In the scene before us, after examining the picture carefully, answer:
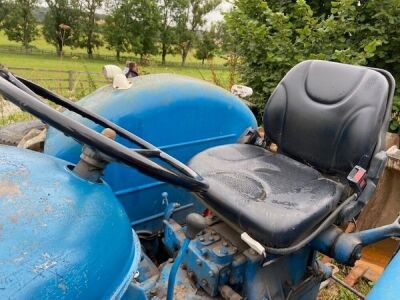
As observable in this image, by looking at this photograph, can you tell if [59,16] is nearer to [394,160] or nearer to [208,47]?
[208,47]

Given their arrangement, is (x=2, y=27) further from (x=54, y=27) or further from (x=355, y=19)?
(x=355, y=19)

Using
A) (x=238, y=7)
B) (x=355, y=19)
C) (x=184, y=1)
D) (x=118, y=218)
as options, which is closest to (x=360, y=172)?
(x=118, y=218)

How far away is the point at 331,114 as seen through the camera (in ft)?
5.44

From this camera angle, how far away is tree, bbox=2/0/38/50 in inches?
1321

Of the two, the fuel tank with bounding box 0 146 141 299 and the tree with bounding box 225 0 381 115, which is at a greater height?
the tree with bounding box 225 0 381 115

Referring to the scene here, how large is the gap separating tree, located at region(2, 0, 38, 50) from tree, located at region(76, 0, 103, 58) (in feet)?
13.7

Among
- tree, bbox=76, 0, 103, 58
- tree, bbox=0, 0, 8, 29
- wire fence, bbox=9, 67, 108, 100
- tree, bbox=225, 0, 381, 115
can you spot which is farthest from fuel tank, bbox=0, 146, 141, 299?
tree, bbox=0, 0, 8, 29

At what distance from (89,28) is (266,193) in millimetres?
37224

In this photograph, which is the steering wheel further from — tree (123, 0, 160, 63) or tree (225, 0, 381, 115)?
tree (123, 0, 160, 63)

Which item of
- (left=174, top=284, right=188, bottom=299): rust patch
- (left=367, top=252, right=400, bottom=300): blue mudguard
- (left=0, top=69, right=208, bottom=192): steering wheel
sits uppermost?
(left=0, top=69, right=208, bottom=192): steering wheel

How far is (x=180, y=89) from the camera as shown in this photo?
1.68 meters

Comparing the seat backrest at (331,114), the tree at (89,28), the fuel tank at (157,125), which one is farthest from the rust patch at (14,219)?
the tree at (89,28)

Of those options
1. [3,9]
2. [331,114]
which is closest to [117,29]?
[3,9]

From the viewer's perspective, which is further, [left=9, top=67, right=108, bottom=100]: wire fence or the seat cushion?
[left=9, top=67, right=108, bottom=100]: wire fence
